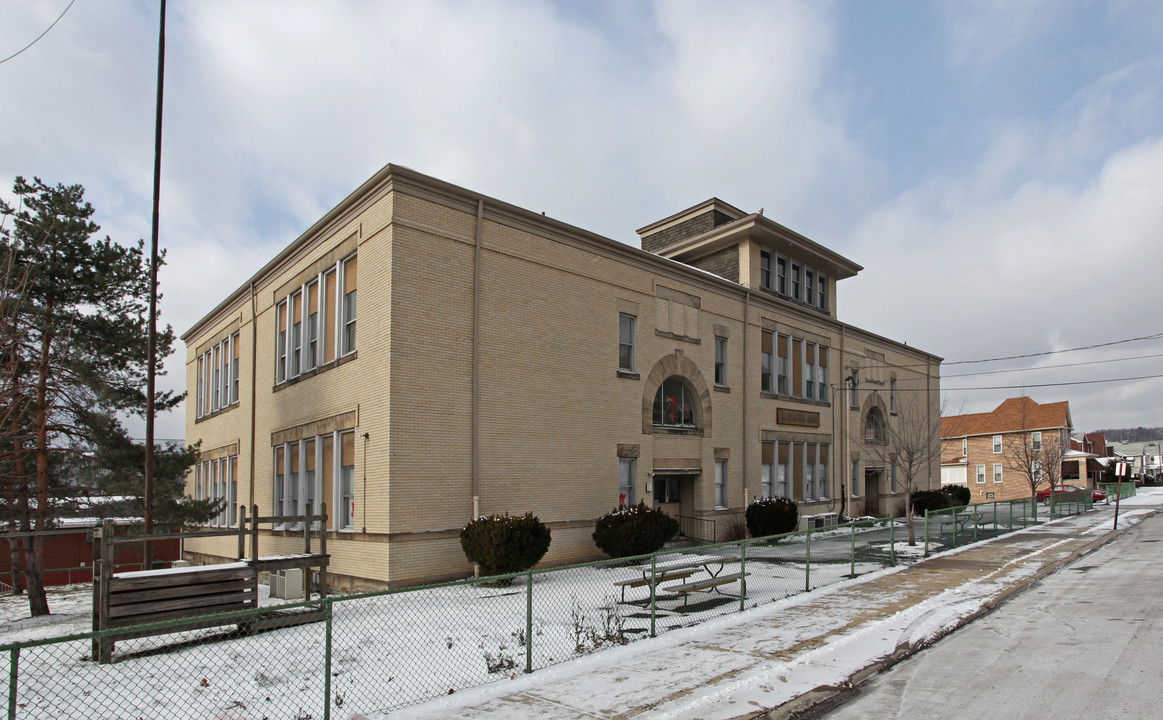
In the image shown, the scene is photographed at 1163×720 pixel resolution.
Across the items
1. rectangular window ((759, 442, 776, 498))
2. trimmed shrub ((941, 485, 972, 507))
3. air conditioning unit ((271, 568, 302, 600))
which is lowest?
trimmed shrub ((941, 485, 972, 507))

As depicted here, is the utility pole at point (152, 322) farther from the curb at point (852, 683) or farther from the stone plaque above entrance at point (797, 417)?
the stone plaque above entrance at point (797, 417)

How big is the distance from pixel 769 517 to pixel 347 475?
14851 millimetres

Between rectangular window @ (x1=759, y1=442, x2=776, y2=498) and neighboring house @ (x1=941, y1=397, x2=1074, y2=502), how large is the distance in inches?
1748

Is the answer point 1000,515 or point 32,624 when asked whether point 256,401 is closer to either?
point 32,624

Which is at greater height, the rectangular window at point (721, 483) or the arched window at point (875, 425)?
the arched window at point (875, 425)

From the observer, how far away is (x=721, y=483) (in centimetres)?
2628

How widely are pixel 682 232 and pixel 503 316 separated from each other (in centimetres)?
1674

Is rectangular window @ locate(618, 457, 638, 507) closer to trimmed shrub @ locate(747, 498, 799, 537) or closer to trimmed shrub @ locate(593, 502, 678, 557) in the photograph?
trimmed shrub @ locate(593, 502, 678, 557)

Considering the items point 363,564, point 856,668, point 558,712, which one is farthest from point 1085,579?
point 363,564

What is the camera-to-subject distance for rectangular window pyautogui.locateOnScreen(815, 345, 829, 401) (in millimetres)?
33094

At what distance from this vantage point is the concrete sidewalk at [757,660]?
772 centimetres

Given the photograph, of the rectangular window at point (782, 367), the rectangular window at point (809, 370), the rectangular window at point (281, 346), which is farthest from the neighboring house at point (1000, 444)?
the rectangular window at point (281, 346)

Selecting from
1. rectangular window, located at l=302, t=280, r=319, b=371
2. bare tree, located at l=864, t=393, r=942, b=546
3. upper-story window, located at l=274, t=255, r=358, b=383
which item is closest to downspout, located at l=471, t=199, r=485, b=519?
upper-story window, located at l=274, t=255, r=358, b=383

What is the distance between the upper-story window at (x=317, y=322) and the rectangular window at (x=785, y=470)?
18.0 metres
